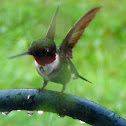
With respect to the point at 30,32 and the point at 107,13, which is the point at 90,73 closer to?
the point at 30,32

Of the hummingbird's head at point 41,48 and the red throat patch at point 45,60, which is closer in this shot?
the hummingbird's head at point 41,48

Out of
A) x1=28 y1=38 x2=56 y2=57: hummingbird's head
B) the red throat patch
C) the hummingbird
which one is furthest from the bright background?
x1=28 y1=38 x2=56 y2=57: hummingbird's head

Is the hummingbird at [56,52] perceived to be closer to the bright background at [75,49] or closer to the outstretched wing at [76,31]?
the outstretched wing at [76,31]

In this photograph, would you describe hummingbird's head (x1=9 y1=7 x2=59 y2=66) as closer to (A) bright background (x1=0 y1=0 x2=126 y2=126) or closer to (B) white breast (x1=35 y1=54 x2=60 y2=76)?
(B) white breast (x1=35 y1=54 x2=60 y2=76)

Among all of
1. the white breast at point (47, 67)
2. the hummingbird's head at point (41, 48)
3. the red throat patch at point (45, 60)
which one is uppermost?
the hummingbird's head at point (41, 48)

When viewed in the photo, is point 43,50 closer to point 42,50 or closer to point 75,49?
point 42,50

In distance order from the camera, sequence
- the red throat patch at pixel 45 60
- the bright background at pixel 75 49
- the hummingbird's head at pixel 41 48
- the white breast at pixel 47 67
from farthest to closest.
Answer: the bright background at pixel 75 49, the white breast at pixel 47 67, the red throat patch at pixel 45 60, the hummingbird's head at pixel 41 48

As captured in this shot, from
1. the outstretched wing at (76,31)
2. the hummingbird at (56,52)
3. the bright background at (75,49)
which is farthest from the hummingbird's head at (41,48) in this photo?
the bright background at (75,49)
